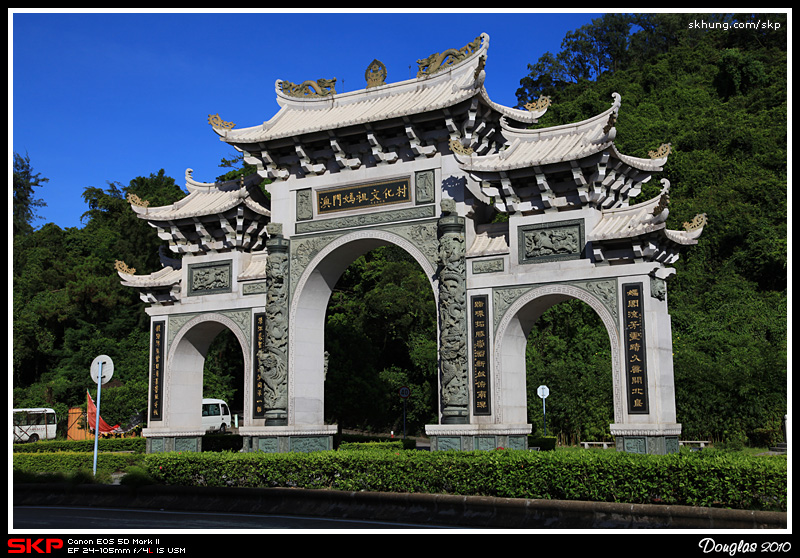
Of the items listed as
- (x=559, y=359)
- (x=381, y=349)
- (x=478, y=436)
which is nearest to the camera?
(x=478, y=436)

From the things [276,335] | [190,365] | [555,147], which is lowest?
[190,365]

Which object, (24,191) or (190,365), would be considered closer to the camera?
(190,365)

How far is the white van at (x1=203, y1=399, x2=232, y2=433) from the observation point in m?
29.2

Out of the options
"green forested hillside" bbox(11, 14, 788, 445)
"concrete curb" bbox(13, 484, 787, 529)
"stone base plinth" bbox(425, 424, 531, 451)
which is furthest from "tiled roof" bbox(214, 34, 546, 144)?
"green forested hillside" bbox(11, 14, 788, 445)

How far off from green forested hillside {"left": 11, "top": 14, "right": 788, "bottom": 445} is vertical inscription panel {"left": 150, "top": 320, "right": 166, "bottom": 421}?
1068cm

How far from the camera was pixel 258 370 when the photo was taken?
1661 cm

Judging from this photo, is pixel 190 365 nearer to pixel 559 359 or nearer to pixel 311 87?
pixel 311 87

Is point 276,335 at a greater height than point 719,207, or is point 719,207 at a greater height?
point 719,207

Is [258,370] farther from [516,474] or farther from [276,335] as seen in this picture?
[516,474]

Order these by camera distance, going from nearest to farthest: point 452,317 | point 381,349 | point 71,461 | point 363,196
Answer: point 452,317
point 363,196
point 71,461
point 381,349

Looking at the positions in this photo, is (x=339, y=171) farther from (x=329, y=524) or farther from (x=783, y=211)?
(x=783, y=211)

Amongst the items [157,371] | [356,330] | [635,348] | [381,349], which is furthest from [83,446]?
[381,349]

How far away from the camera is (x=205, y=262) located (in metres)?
17.7

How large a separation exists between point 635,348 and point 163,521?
25.0ft
